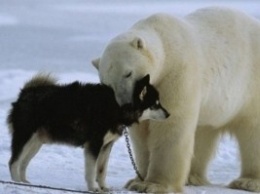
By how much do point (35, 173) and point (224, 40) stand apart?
2.28 meters

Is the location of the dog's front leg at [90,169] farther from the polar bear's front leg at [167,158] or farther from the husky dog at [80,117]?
the polar bear's front leg at [167,158]

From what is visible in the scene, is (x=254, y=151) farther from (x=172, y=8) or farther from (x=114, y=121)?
(x=172, y=8)

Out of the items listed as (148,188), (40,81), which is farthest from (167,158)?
(40,81)

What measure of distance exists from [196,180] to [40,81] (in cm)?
233

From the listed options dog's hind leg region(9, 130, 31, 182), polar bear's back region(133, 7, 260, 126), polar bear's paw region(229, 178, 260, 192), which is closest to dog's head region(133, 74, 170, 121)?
polar bear's back region(133, 7, 260, 126)

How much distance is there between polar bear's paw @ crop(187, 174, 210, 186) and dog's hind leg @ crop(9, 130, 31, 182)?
230 centimetres

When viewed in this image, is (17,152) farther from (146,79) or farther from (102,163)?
(146,79)

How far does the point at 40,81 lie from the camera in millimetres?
6742

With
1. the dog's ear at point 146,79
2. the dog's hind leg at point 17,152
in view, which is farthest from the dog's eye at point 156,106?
the dog's hind leg at point 17,152

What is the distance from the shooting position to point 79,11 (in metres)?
26.2

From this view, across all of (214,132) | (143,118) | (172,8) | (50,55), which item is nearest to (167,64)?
(143,118)

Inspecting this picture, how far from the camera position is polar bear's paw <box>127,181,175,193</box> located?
6934mm

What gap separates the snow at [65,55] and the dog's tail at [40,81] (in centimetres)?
86

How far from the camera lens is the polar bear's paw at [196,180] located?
8.24 metres
